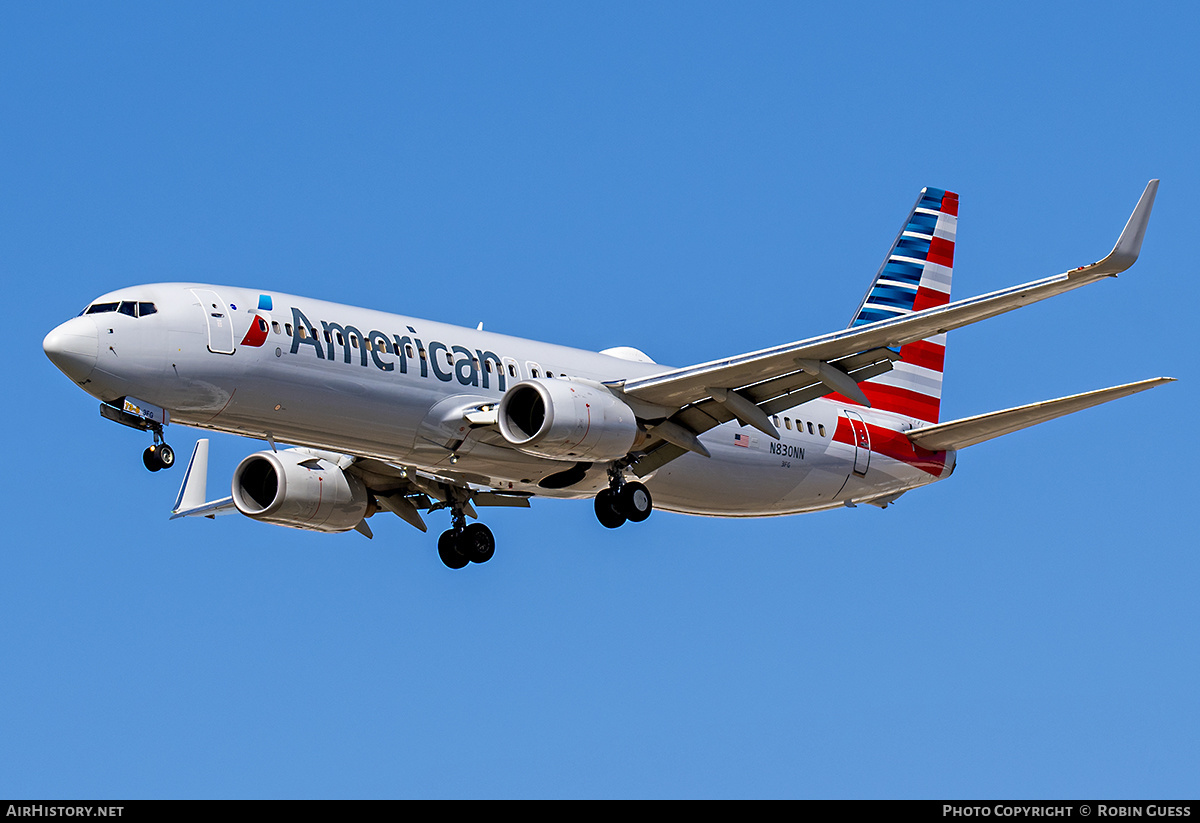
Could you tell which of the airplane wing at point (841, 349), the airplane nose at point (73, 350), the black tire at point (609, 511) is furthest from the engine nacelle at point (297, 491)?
the airplane nose at point (73, 350)

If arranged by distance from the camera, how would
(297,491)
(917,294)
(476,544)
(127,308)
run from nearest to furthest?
1. (127,308)
2. (297,491)
3. (476,544)
4. (917,294)

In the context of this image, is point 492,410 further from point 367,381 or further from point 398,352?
point 367,381

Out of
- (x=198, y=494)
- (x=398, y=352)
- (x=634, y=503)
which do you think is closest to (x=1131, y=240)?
(x=634, y=503)

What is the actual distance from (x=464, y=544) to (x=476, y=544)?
11.5 inches

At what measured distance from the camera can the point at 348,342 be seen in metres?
31.9

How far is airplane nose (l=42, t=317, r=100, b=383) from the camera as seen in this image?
96.6 feet

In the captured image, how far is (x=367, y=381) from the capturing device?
31906 mm

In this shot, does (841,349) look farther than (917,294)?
No

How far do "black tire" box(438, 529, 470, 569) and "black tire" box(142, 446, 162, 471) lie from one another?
34.2 ft
